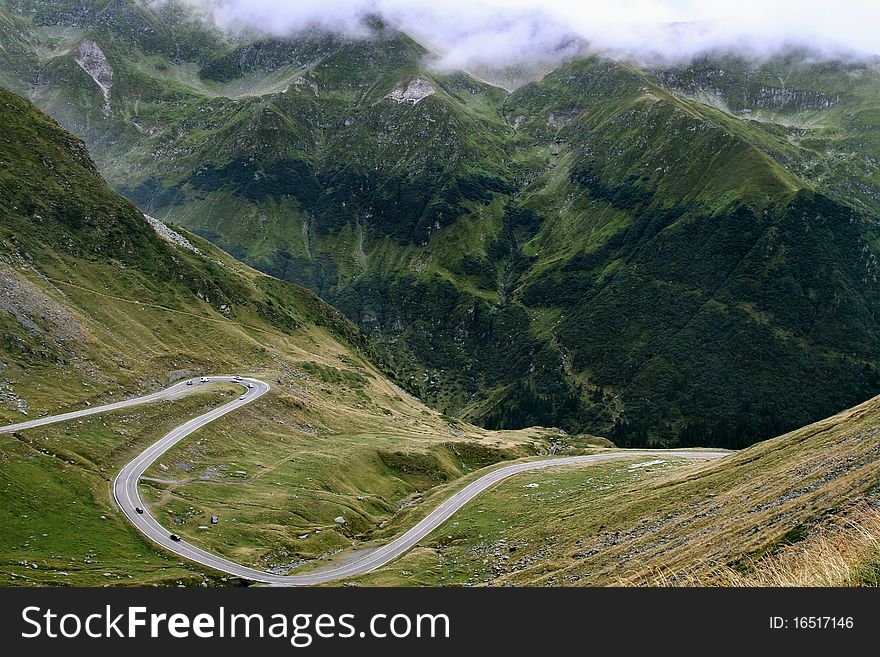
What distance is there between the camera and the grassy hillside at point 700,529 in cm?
2738

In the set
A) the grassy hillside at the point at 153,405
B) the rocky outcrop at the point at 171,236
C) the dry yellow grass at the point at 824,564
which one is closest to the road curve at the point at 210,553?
the grassy hillside at the point at 153,405

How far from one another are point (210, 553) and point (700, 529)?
50544 millimetres

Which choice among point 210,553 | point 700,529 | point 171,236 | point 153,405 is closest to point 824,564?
point 700,529

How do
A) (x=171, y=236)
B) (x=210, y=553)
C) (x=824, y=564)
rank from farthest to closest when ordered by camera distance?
(x=171, y=236), (x=210, y=553), (x=824, y=564)

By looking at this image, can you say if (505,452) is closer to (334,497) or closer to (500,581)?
(334,497)

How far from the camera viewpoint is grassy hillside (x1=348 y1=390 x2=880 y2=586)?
27.4 metres

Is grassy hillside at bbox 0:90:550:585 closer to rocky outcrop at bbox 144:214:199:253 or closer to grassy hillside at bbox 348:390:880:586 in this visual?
rocky outcrop at bbox 144:214:199:253

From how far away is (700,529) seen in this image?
1810 inches

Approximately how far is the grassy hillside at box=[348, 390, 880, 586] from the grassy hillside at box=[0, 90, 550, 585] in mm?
21694

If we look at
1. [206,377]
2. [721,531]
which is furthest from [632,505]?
[206,377]

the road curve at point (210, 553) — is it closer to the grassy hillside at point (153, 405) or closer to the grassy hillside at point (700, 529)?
the grassy hillside at point (153, 405)

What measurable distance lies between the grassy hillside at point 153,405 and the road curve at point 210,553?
199 centimetres

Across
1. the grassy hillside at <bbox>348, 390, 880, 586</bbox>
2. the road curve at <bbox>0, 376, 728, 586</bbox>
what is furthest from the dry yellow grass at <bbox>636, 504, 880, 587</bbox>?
the road curve at <bbox>0, 376, 728, 586</bbox>

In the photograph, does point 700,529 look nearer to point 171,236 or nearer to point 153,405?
point 153,405
